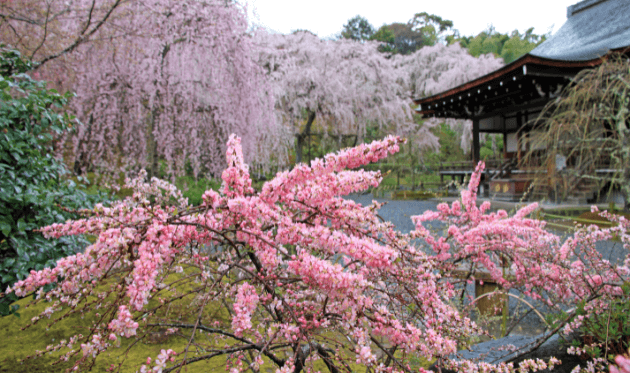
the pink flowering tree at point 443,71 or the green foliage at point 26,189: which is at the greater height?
the pink flowering tree at point 443,71

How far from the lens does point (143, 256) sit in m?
0.94

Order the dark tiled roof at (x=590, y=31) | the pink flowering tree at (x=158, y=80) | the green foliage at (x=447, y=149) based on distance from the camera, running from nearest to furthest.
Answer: the pink flowering tree at (x=158, y=80) < the dark tiled roof at (x=590, y=31) < the green foliage at (x=447, y=149)

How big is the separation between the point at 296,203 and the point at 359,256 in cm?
46

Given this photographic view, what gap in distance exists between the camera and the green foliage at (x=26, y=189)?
2051 mm

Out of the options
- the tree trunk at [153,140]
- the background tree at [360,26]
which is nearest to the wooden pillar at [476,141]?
the tree trunk at [153,140]

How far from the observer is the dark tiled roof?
10.4 meters

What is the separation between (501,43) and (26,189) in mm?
38830

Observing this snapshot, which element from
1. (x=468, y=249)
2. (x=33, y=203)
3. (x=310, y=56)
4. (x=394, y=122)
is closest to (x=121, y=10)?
(x=33, y=203)

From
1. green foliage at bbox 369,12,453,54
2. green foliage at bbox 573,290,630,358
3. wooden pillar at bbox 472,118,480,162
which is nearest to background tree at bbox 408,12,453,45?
green foliage at bbox 369,12,453,54

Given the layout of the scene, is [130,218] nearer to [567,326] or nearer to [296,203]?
[296,203]

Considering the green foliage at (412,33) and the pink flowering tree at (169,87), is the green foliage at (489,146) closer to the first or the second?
the green foliage at (412,33)

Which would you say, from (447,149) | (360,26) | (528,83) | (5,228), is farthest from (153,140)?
(360,26)

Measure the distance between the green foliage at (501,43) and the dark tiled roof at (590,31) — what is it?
1194 cm

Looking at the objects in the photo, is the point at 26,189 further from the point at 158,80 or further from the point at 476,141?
the point at 476,141
